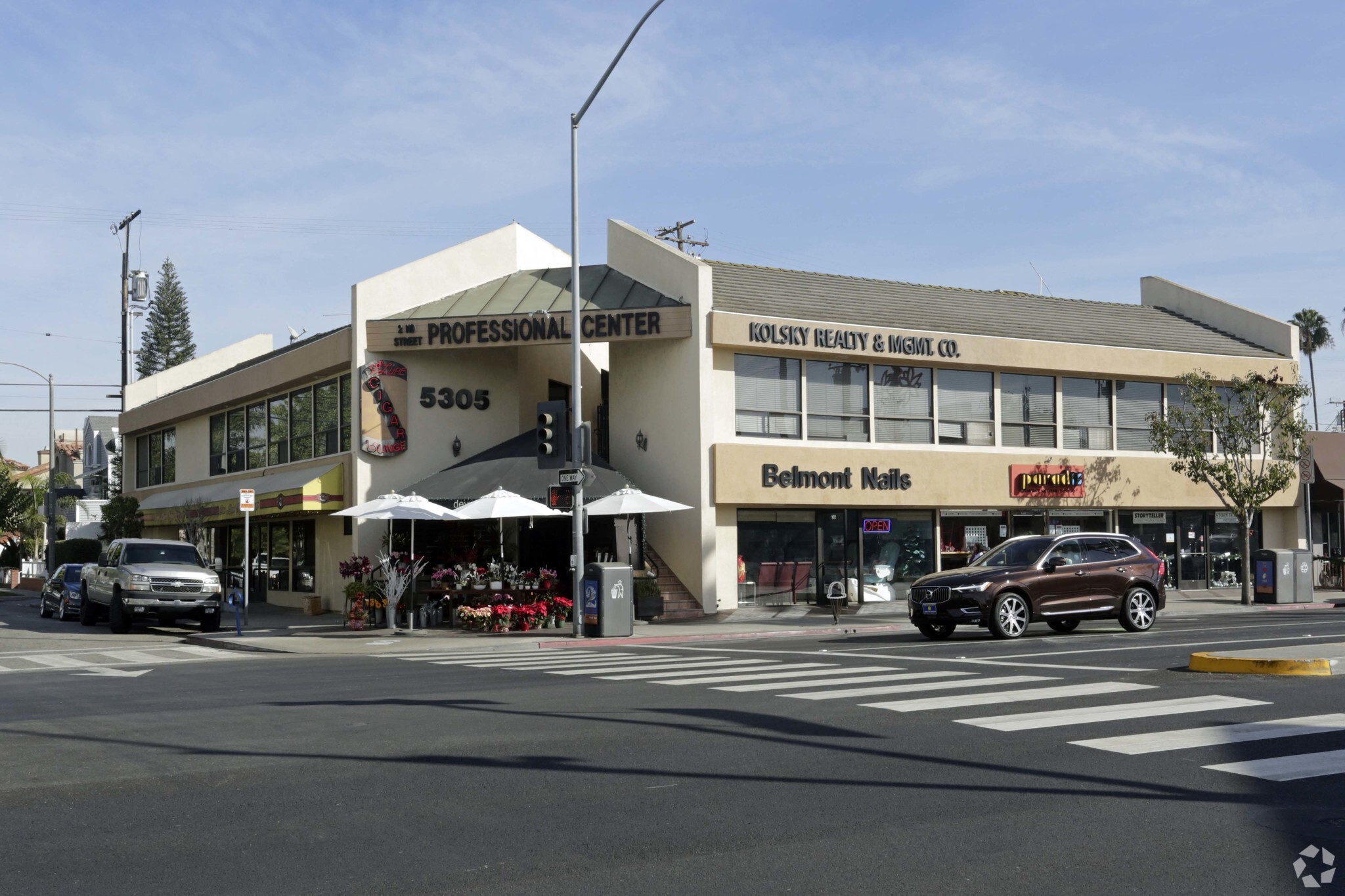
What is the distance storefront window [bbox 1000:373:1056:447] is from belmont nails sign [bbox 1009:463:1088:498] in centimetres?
74

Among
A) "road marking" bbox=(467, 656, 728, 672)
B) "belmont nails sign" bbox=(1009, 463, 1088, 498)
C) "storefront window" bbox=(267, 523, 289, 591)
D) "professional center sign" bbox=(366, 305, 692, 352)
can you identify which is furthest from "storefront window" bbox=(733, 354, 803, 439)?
"storefront window" bbox=(267, 523, 289, 591)

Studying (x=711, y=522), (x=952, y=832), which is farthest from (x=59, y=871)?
(x=711, y=522)

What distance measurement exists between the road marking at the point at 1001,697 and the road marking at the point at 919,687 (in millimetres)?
552

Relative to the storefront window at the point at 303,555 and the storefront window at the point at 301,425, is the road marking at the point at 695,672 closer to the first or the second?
the storefront window at the point at 303,555

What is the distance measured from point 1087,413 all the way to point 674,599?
43.9 feet

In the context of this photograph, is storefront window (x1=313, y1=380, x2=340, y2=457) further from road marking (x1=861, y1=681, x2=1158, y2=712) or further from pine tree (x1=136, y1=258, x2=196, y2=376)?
pine tree (x1=136, y1=258, x2=196, y2=376)

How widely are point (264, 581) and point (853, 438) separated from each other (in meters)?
18.4

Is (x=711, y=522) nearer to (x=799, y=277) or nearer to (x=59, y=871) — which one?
(x=799, y=277)

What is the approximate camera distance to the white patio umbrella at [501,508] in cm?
2439

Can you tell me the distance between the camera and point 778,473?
1123 inches

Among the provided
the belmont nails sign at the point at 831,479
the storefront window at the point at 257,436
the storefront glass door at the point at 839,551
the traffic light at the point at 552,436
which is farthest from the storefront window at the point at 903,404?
A: the storefront window at the point at 257,436

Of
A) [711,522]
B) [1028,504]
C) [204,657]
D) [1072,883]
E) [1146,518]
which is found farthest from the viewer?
[1146,518]

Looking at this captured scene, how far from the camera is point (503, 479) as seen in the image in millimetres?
27828

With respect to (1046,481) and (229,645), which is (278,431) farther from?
(1046,481)
